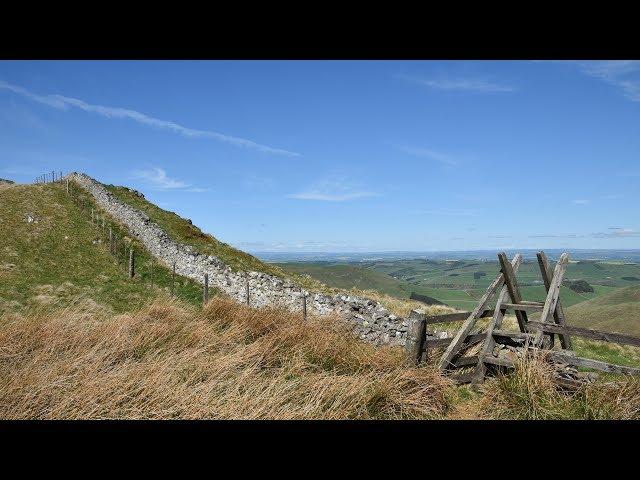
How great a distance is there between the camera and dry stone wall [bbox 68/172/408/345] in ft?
51.9

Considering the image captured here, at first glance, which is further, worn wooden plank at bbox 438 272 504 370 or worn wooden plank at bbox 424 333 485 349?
worn wooden plank at bbox 424 333 485 349

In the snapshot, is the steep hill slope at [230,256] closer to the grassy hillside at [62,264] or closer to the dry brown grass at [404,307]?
the dry brown grass at [404,307]

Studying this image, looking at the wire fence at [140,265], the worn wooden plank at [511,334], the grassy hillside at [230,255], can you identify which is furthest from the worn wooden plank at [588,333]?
the grassy hillside at [230,255]

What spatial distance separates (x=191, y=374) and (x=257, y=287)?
18.9m

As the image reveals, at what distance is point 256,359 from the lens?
589 cm

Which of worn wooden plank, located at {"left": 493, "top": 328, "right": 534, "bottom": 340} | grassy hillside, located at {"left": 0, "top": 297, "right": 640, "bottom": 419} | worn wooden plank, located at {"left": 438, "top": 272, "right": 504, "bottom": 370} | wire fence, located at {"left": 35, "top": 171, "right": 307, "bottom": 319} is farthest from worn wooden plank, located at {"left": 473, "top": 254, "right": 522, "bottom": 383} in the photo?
wire fence, located at {"left": 35, "top": 171, "right": 307, "bottom": 319}

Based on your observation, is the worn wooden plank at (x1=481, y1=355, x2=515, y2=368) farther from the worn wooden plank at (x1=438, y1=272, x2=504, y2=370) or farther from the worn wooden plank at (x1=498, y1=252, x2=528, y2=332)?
the worn wooden plank at (x1=498, y1=252, x2=528, y2=332)

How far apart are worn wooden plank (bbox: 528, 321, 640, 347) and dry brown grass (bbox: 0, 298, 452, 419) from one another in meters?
3.21

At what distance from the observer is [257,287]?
2388cm

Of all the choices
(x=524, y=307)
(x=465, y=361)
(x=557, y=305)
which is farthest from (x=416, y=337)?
(x=557, y=305)

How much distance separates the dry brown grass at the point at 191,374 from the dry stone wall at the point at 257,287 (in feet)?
8.94

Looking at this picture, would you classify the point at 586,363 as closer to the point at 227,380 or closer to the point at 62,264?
the point at 227,380
